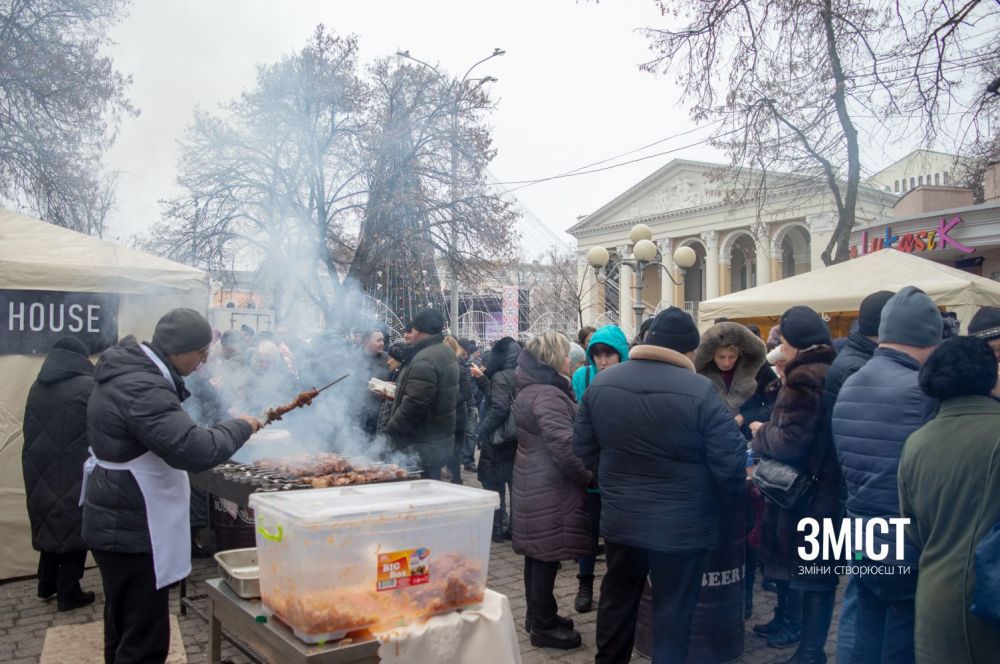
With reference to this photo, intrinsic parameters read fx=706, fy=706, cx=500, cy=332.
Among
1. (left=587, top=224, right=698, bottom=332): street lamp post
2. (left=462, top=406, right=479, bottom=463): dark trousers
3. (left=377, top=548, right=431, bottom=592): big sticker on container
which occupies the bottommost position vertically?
(left=462, top=406, right=479, bottom=463): dark trousers

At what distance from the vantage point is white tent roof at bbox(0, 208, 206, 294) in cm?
562

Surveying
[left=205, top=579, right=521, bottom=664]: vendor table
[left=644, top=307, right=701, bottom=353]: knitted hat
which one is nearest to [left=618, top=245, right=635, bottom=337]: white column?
[left=644, top=307, right=701, bottom=353]: knitted hat

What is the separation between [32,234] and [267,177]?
964 cm

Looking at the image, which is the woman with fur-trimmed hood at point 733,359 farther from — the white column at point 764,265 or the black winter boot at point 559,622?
the white column at point 764,265

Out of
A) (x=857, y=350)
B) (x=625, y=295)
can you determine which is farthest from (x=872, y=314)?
(x=625, y=295)

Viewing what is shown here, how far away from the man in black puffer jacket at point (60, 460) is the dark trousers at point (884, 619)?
194 inches

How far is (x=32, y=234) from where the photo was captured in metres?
6.09

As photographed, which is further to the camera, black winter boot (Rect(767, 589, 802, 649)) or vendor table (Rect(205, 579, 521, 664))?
black winter boot (Rect(767, 589, 802, 649))

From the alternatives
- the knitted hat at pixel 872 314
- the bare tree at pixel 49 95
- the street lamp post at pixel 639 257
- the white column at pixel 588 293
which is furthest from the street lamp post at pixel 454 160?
the white column at pixel 588 293

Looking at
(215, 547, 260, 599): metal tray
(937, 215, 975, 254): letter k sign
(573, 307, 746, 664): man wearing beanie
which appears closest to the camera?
(215, 547, 260, 599): metal tray

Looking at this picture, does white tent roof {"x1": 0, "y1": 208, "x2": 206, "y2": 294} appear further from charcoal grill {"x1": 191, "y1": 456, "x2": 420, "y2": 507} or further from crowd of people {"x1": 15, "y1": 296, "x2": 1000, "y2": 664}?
crowd of people {"x1": 15, "y1": 296, "x2": 1000, "y2": 664}

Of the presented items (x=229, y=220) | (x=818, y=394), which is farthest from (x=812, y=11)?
(x=229, y=220)

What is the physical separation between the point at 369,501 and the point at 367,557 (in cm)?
30

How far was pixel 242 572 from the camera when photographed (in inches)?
115
